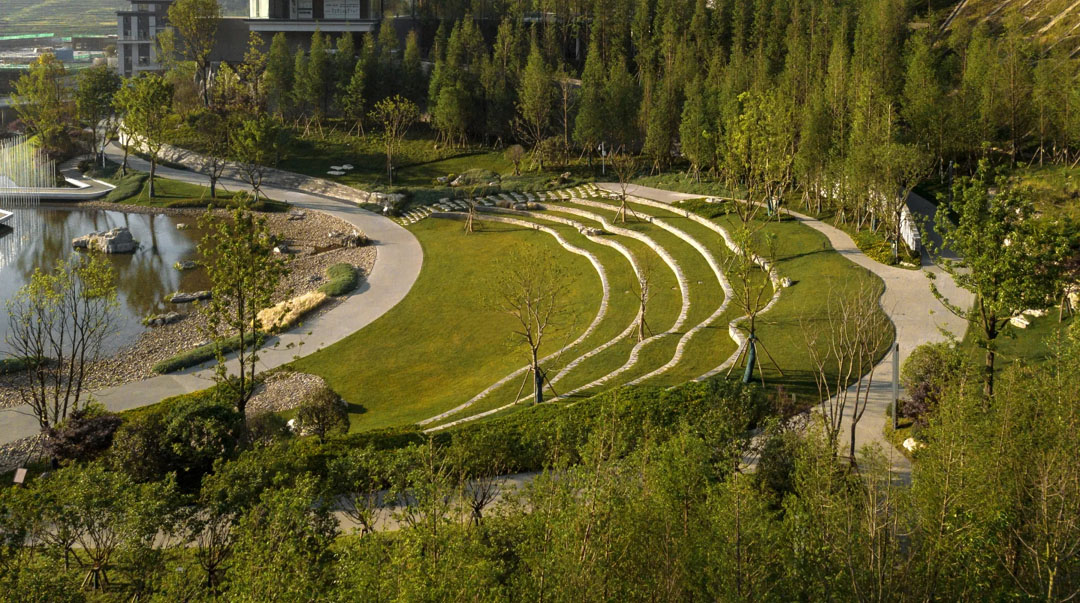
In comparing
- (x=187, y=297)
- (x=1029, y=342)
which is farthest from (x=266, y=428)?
(x=1029, y=342)

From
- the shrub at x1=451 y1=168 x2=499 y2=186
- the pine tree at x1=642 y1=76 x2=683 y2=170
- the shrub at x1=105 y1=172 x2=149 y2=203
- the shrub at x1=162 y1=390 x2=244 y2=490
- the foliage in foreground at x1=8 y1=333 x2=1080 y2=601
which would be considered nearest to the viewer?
the foliage in foreground at x1=8 y1=333 x2=1080 y2=601

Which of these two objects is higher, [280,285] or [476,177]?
[476,177]

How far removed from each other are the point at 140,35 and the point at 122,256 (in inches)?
2168

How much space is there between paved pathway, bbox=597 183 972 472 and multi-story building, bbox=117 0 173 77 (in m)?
77.1

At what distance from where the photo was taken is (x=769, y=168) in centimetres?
3997

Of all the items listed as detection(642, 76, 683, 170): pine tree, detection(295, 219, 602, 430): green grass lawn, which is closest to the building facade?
detection(642, 76, 683, 170): pine tree

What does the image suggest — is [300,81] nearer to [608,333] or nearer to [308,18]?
[308,18]

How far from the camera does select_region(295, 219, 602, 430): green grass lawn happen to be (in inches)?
1161

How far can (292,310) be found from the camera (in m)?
→ 38.3

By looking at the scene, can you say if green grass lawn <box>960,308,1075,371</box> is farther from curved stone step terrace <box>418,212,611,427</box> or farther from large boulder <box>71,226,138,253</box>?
large boulder <box>71,226,138,253</box>

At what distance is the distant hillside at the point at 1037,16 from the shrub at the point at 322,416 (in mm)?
60837

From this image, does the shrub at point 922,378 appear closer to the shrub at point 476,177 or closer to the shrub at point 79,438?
the shrub at point 79,438

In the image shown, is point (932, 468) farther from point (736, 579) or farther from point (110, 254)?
point (110, 254)

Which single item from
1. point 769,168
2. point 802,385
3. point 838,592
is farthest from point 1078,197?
point 838,592
